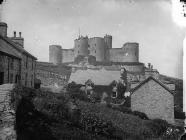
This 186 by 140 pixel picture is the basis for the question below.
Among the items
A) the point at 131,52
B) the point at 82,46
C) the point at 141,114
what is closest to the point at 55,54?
the point at 82,46

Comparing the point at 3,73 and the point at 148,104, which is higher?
the point at 3,73

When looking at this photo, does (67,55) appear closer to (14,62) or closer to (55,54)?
(55,54)

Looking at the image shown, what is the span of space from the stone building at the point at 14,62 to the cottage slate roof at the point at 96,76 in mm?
11556

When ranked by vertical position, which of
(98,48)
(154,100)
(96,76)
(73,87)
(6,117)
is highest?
(98,48)

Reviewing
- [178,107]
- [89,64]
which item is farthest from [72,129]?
[89,64]

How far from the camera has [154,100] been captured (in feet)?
113

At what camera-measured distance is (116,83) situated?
48094 mm

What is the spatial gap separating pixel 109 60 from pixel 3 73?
2722 inches

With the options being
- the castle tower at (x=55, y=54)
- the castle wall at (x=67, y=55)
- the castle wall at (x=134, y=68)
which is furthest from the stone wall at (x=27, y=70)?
the castle wall at (x=67, y=55)

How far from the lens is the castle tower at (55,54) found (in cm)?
9812

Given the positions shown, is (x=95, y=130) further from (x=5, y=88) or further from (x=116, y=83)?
(x=116, y=83)

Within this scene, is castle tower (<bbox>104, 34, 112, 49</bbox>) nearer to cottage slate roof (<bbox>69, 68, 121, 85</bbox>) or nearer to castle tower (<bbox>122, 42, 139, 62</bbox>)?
castle tower (<bbox>122, 42, 139, 62</bbox>)

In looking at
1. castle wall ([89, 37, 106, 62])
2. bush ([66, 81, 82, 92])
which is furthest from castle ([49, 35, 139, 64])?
bush ([66, 81, 82, 92])

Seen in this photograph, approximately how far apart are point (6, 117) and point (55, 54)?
3565 inches
